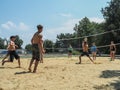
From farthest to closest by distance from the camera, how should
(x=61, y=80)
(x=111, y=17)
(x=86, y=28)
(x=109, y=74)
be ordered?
1. (x=86, y=28)
2. (x=111, y=17)
3. (x=109, y=74)
4. (x=61, y=80)

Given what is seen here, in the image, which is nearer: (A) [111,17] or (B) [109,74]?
(B) [109,74]

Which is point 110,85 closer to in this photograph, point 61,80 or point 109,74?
point 61,80

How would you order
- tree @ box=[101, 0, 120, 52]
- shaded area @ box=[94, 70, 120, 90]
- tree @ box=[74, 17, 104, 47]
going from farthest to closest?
tree @ box=[74, 17, 104, 47] → tree @ box=[101, 0, 120, 52] → shaded area @ box=[94, 70, 120, 90]

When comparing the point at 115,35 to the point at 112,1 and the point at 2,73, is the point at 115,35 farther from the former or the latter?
the point at 2,73

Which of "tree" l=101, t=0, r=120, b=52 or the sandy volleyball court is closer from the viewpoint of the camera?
the sandy volleyball court

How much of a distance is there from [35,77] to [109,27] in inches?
2230

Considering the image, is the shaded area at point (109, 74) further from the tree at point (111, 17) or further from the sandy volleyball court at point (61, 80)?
the tree at point (111, 17)

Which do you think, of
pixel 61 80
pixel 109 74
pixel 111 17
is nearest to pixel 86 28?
pixel 111 17

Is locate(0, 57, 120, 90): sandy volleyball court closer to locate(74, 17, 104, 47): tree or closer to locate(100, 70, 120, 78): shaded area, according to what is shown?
locate(100, 70, 120, 78): shaded area

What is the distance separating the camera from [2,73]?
1333 cm

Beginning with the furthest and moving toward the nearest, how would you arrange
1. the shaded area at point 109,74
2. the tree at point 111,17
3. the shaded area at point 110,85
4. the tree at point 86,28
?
the tree at point 86,28 < the tree at point 111,17 < the shaded area at point 109,74 < the shaded area at point 110,85

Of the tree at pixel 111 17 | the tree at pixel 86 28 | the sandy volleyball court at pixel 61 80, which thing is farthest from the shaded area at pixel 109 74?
the tree at pixel 86 28

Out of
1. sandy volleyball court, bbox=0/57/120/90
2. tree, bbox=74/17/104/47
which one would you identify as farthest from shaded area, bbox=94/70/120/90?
tree, bbox=74/17/104/47

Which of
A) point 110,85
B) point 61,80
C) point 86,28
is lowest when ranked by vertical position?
point 110,85
